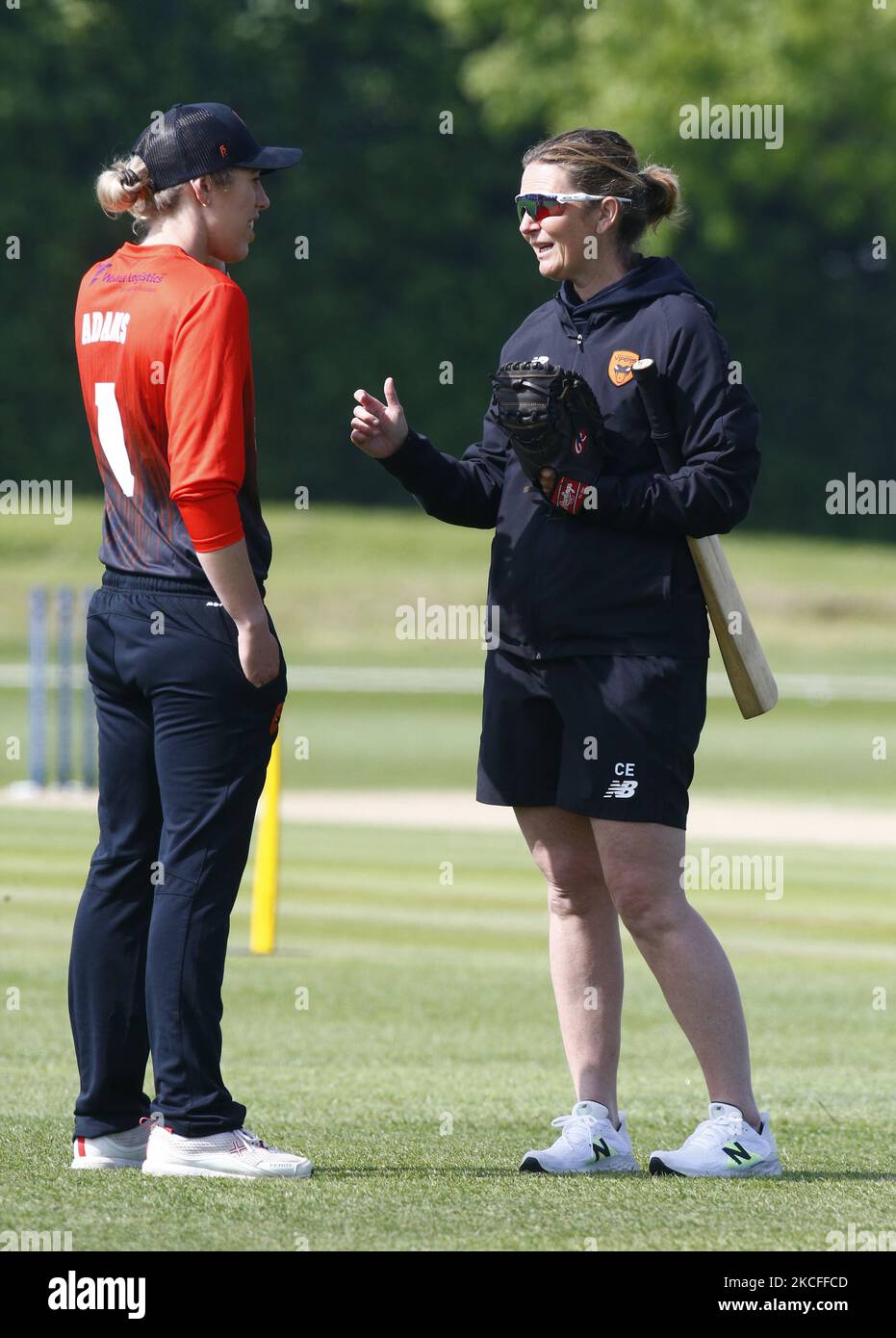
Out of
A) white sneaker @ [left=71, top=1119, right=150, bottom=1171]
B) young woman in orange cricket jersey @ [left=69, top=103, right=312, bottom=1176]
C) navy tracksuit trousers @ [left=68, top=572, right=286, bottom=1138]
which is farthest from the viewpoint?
white sneaker @ [left=71, top=1119, right=150, bottom=1171]

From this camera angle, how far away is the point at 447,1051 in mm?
7410

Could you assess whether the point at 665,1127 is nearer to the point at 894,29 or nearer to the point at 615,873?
the point at 615,873

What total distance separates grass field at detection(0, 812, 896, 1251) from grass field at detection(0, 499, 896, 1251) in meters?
0.01

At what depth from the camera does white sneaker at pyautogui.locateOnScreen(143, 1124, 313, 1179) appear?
4.63 metres

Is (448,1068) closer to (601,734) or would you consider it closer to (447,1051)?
(447,1051)

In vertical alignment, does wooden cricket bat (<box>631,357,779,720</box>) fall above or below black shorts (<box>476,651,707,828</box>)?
above

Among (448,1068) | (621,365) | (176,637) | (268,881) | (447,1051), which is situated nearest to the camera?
(176,637)

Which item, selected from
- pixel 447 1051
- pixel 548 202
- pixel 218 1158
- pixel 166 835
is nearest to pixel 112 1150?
pixel 218 1158

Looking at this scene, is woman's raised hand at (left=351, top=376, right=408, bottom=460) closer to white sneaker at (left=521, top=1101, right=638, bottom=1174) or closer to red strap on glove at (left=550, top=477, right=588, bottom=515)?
red strap on glove at (left=550, top=477, right=588, bottom=515)

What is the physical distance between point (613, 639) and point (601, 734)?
0.70 ft

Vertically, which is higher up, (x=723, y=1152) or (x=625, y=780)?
(x=625, y=780)

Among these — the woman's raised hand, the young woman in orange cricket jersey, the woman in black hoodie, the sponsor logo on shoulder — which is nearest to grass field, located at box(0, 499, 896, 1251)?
the young woman in orange cricket jersey

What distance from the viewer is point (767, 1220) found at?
428 centimetres
